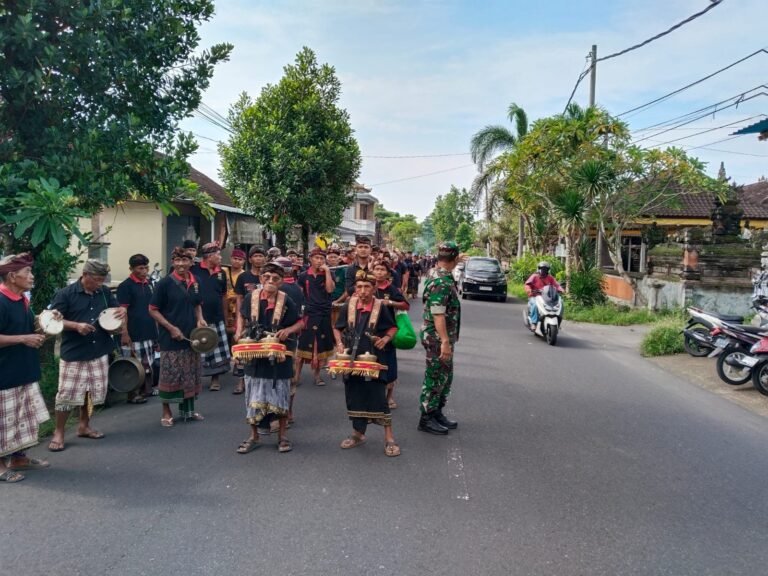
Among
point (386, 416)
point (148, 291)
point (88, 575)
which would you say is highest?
point (148, 291)

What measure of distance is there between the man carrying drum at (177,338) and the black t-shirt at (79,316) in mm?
555

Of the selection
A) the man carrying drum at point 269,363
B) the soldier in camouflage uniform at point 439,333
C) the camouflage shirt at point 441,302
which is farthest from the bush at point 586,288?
the man carrying drum at point 269,363

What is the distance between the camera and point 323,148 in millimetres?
15969

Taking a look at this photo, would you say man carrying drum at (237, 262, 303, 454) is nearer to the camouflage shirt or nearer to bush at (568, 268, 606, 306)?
the camouflage shirt

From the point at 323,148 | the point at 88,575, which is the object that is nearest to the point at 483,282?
the point at 323,148

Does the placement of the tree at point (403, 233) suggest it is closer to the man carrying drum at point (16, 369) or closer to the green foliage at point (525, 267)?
the green foliage at point (525, 267)

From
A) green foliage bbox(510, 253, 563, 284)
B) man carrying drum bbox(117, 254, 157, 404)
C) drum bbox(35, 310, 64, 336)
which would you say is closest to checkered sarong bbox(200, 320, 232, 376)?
man carrying drum bbox(117, 254, 157, 404)

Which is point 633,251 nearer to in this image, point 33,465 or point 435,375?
point 435,375

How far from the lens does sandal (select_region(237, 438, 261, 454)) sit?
5309 millimetres

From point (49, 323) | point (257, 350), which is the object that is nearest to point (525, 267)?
point (257, 350)

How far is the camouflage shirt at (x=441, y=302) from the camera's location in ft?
18.6

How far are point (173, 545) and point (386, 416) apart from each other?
215 cm

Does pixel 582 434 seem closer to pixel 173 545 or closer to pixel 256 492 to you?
pixel 256 492

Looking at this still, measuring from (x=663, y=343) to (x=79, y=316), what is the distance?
973cm
